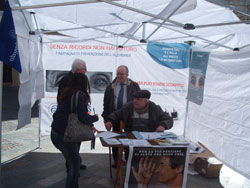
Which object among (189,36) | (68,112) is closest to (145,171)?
(68,112)

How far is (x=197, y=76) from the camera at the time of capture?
5633 mm

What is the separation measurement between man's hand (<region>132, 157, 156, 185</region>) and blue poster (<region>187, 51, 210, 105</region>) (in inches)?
124

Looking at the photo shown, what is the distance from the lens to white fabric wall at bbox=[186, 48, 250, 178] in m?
4.21

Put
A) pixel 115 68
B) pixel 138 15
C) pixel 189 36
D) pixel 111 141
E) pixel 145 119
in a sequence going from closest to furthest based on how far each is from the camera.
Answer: pixel 111 141 < pixel 145 119 < pixel 138 15 < pixel 189 36 < pixel 115 68

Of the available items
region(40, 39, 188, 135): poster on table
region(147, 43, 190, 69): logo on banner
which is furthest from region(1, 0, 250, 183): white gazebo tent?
region(147, 43, 190, 69): logo on banner

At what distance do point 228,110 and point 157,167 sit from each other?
255 centimetres

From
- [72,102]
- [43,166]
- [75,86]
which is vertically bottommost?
[43,166]

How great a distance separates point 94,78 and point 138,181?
367cm

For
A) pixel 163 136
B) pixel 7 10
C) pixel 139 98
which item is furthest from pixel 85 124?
pixel 7 10

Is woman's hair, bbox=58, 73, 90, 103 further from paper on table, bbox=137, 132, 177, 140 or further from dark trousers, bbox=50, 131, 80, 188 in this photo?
paper on table, bbox=137, 132, 177, 140

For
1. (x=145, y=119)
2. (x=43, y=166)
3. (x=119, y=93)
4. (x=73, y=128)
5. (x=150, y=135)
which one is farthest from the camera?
(x=43, y=166)

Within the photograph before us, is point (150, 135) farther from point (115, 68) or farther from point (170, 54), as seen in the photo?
point (170, 54)

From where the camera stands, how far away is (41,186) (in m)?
3.47

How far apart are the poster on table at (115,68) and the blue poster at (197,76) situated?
1.43 feet
